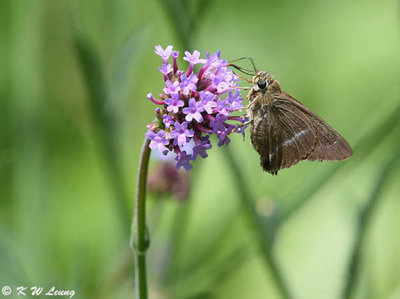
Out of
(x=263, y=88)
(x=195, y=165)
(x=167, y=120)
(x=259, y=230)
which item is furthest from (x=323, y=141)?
(x=195, y=165)

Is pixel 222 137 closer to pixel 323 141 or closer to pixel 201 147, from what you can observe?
pixel 201 147

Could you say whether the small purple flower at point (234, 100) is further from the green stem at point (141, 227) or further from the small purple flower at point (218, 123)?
the green stem at point (141, 227)

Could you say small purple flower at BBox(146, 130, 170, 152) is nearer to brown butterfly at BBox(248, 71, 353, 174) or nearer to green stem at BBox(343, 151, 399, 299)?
brown butterfly at BBox(248, 71, 353, 174)

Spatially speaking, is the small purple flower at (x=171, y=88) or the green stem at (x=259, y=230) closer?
the small purple flower at (x=171, y=88)

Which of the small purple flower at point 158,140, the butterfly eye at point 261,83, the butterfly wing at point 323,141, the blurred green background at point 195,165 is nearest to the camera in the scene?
the small purple flower at point 158,140

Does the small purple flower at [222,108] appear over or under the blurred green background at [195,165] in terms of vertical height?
under

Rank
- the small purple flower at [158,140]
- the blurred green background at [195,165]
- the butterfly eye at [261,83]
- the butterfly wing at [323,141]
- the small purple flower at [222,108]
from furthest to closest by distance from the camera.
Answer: the blurred green background at [195,165] < the butterfly eye at [261,83] < the butterfly wing at [323,141] < the small purple flower at [222,108] < the small purple flower at [158,140]

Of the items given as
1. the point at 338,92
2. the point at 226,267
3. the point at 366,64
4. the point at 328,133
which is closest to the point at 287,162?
the point at 328,133

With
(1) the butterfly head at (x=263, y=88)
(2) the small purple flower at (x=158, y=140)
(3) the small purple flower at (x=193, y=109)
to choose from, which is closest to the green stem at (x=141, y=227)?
(2) the small purple flower at (x=158, y=140)

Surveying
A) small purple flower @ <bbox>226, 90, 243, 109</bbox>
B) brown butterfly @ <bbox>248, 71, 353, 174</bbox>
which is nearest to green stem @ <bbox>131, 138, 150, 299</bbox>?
small purple flower @ <bbox>226, 90, 243, 109</bbox>
